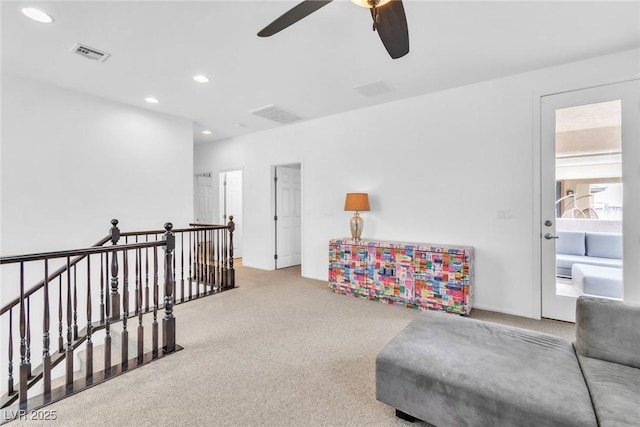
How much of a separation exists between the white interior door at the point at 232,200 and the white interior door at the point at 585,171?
5.59 metres

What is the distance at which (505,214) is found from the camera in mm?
3408

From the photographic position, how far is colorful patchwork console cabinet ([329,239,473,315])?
3314 mm

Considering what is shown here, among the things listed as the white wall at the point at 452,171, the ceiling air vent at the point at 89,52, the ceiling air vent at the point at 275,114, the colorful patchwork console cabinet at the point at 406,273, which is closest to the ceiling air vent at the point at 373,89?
the white wall at the point at 452,171

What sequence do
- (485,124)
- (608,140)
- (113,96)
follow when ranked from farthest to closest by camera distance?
1. (113,96)
2. (485,124)
3. (608,140)

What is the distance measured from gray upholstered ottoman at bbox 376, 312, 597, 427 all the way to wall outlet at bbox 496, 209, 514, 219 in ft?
5.93

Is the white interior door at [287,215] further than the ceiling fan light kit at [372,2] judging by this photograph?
Yes

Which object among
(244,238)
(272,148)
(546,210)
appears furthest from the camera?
(244,238)

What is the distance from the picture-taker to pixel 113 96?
3.92m

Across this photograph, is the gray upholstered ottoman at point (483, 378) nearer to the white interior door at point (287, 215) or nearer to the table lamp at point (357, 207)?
the table lamp at point (357, 207)

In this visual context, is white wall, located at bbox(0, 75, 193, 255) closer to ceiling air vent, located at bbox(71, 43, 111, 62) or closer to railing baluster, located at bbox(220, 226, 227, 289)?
railing baluster, located at bbox(220, 226, 227, 289)

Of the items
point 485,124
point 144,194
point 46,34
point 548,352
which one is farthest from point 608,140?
point 144,194

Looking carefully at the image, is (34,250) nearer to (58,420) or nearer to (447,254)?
(58,420)

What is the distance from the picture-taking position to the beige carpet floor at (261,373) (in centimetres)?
178

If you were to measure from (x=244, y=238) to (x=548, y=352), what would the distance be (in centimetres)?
526
